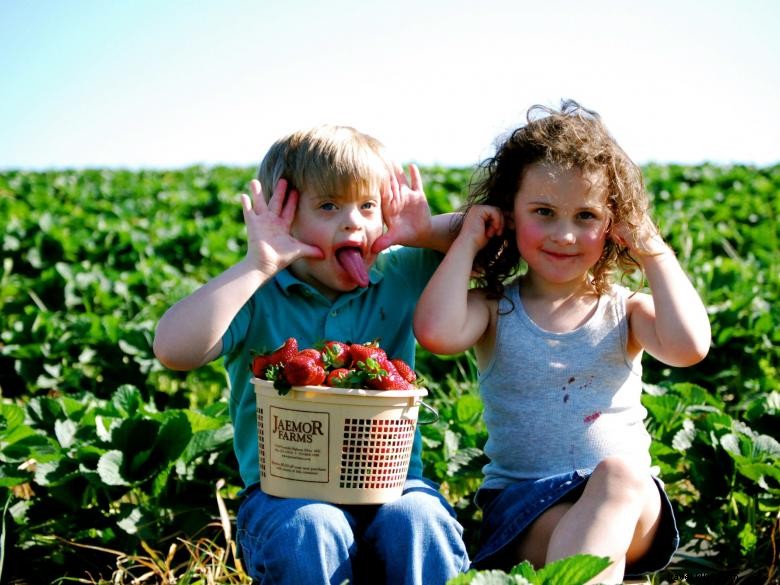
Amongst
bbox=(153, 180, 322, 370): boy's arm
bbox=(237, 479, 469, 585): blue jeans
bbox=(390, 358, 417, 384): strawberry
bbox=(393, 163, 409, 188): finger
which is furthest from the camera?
bbox=(393, 163, 409, 188): finger

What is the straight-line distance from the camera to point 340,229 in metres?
A: 2.62

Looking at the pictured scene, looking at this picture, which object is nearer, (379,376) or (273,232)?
(379,376)

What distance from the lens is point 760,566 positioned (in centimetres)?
304

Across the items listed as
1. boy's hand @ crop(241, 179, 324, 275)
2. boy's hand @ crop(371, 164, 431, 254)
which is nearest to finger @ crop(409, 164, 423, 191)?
boy's hand @ crop(371, 164, 431, 254)

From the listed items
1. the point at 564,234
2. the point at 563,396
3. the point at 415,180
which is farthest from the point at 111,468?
the point at 564,234

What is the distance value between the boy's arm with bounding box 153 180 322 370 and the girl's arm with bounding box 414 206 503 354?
0.35m

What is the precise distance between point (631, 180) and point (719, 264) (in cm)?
425

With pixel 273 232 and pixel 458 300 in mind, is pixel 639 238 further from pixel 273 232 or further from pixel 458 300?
pixel 273 232

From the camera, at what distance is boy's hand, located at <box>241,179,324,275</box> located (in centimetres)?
257

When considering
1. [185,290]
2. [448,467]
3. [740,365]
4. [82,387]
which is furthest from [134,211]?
[448,467]

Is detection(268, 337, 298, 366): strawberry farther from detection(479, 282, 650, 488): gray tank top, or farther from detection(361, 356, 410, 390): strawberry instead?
detection(479, 282, 650, 488): gray tank top

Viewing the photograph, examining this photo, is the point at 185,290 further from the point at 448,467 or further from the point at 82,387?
the point at 448,467

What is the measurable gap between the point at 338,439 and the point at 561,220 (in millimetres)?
881

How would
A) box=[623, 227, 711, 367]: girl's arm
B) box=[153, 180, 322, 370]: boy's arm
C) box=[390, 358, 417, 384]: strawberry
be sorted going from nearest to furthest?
box=[390, 358, 417, 384]: strawberry < box=[153, 180, 322, 370]: boy's arm < box=[623, 227, 711, 367]: girl's arm
